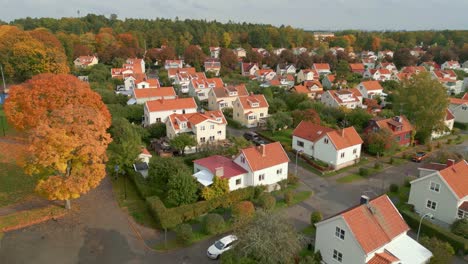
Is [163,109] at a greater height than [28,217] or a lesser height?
greater

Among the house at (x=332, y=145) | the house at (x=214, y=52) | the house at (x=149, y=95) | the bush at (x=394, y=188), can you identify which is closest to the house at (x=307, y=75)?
the house at (x=149, y=95)

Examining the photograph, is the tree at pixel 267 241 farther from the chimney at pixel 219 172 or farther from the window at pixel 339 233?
the chimney at pixel 219 172

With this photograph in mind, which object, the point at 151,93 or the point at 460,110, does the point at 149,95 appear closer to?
the point at 151,93

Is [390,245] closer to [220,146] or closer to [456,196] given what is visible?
[456,196]

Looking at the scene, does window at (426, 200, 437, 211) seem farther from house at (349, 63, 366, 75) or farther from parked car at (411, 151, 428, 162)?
house at (349, 63, 366, 75)

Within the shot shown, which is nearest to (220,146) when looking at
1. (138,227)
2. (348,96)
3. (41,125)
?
(138,227)

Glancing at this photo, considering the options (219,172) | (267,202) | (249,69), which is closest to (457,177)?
(267,202)

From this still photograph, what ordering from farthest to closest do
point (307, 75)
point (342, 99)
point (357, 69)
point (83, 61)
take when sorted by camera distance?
point (357, 69), point (83, 61), point (307, 75), point (342, 99)

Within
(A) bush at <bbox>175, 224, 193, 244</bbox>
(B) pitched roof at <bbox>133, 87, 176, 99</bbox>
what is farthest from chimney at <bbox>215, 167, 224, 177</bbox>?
(B) pitched roof at <bbox>133, 87, 176, 99</bbox>
